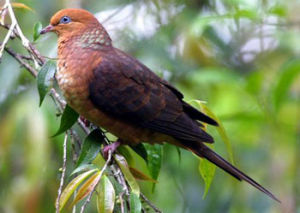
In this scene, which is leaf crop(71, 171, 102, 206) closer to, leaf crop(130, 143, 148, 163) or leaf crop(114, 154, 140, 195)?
leaf crop(114, 154, 140, 195)

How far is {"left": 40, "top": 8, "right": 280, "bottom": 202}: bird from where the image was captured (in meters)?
3.47

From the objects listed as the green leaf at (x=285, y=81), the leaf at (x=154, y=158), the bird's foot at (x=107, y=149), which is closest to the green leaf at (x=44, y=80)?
the bird's foot at (x=107, y=149)

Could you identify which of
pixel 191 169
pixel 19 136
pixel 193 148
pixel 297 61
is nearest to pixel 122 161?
pixel 193 148

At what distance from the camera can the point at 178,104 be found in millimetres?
3721

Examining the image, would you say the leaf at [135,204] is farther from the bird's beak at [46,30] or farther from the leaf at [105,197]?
the bird's beak at [46,30]

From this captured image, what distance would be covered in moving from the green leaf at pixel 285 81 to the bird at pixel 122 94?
33.2 inches

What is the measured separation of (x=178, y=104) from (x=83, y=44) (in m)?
0.65

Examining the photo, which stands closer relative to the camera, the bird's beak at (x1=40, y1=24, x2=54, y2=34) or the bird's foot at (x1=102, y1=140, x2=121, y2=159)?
the bird's foot at (x1=102, y1=140, x2=121, y2=159)

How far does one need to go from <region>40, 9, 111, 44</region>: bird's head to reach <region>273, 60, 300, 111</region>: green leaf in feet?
4.30

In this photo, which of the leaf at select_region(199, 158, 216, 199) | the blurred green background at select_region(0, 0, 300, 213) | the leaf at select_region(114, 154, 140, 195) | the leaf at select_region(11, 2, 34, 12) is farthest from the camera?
the blurred green background at select_region(0, 0, 300, 213)

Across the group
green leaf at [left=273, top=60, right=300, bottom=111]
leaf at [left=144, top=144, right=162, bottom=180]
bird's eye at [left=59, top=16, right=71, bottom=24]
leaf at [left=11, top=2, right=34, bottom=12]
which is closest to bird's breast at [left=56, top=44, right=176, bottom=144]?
leaf at [left=144, top=144, right=162, bottom=180]

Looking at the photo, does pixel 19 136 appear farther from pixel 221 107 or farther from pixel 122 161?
pixel 221 107

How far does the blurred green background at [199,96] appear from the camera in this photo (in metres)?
4.20

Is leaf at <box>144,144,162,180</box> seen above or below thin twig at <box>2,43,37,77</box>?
below
